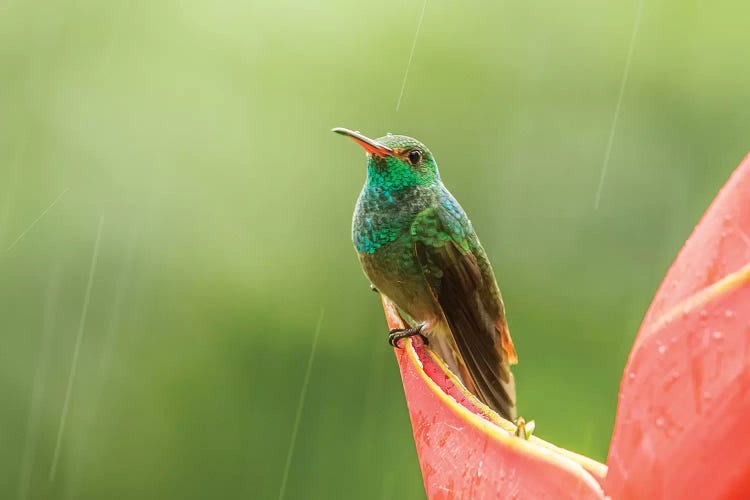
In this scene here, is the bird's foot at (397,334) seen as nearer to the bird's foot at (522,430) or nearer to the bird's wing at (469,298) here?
the bird's wing at (469,298)

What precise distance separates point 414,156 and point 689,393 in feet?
2.44

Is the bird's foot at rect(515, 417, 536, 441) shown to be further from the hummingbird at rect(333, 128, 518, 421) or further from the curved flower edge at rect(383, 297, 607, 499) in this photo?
the hummingbird at rect(333, 128, 518, 421)

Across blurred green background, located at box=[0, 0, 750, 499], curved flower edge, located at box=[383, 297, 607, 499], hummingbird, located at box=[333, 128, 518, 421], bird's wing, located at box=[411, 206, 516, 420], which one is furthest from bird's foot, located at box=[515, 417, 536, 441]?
blurred green background, located at box=[0, 0, 750, 499]

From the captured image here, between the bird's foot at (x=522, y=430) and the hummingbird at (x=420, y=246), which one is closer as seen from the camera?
the bird's foot at (x=522, y=430)

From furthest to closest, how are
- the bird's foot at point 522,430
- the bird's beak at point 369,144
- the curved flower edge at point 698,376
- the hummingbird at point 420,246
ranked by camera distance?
the hummingbird at point 420,246
the bird's beak at point 369,144
the bird's foot at point 522,430
the curved flower edge at point 698,376

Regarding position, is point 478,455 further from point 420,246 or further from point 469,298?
point 420,246

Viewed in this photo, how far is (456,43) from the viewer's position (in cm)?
290

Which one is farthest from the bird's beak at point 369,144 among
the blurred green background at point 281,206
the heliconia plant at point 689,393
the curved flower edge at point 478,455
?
the blurred green background at point 281,206

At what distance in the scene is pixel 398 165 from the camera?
40.8 inches

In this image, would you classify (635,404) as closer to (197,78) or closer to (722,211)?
(722,211)

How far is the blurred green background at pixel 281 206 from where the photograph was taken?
2514 mm

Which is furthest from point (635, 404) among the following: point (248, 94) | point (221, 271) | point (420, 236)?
point (248, 94)

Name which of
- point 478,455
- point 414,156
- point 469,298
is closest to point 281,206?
point 414,156

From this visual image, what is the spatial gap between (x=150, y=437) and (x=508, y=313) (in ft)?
3.46
